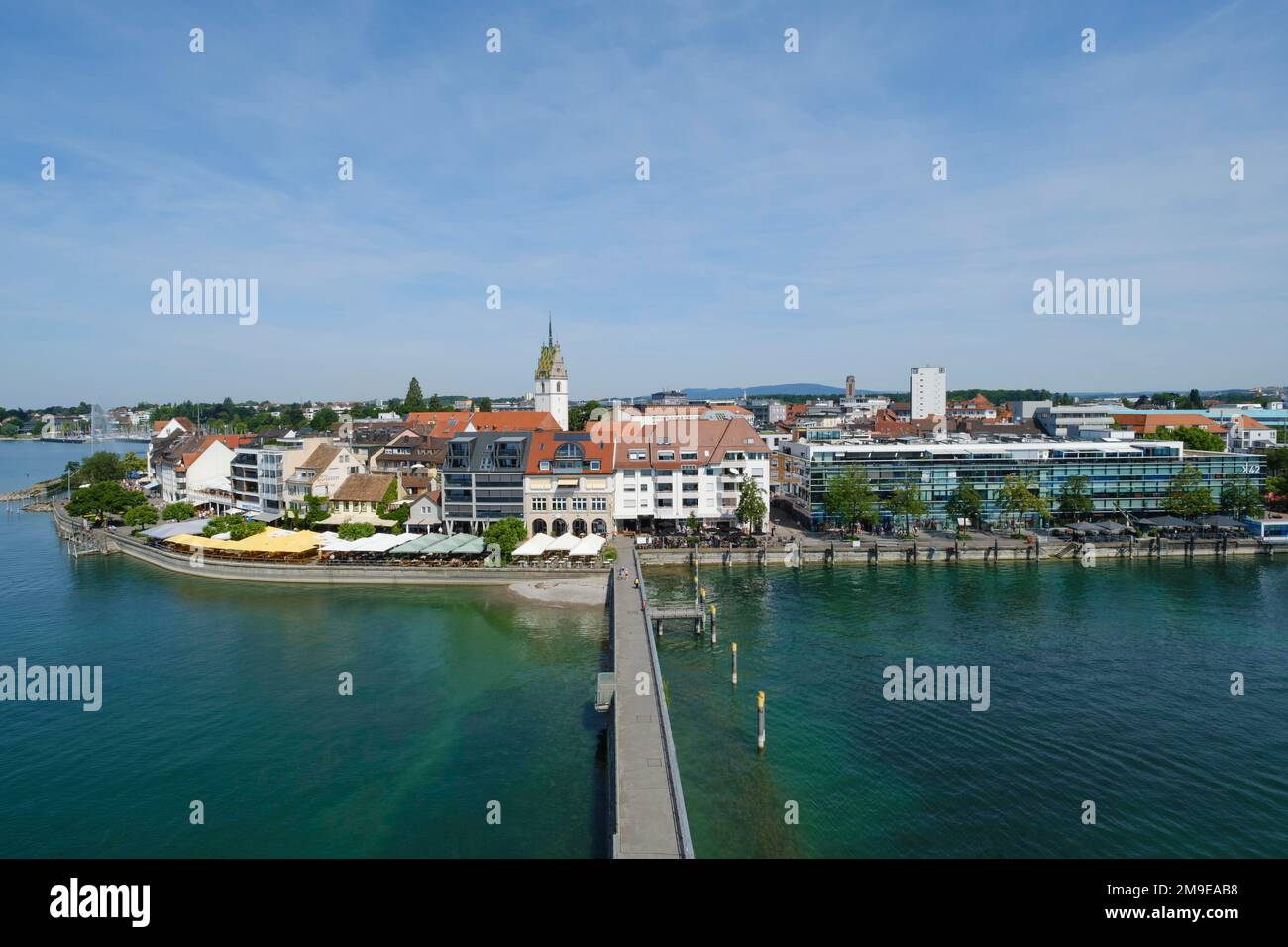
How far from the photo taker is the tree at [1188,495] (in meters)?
65.4

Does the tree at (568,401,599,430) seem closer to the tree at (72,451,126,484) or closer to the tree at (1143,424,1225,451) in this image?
the tree at (72,451,126,484)

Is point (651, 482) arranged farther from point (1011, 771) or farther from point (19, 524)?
point (19, 524)

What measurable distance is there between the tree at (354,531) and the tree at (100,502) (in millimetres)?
31183

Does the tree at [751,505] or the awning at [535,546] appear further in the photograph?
the tree at [751,505]

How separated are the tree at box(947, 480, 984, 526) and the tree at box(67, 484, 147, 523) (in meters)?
80.2

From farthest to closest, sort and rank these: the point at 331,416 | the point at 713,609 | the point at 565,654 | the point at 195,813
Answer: the point at 331,416
the point at 713,609
the point at 565,654
the point at 195,813

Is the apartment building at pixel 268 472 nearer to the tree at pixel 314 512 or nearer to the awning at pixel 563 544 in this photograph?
the tree at pixel 314 512

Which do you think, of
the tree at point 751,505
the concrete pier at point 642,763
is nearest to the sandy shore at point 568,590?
the concrete pier at point 642,763

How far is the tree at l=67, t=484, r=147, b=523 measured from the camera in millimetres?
74812

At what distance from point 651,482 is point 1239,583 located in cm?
4302

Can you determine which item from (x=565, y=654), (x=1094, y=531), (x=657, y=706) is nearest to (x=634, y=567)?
(x=565, y=654)

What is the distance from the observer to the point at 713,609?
41312mm

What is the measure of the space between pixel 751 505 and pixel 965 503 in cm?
2003

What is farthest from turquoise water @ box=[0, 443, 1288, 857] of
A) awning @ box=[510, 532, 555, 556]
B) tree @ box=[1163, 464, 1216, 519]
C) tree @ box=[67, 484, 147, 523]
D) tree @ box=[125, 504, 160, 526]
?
tree @ box=[67, 484, 147, 523]
